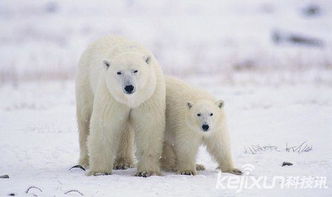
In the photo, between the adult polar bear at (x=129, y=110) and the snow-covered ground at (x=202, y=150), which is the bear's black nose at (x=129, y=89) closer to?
the adult polar bear at (x=129, y=110)

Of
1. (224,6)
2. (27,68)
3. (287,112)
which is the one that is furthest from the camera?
(224,6)

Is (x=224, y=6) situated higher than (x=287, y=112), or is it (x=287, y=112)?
(x=224, y=6)

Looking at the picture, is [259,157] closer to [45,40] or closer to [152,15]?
[45,40]

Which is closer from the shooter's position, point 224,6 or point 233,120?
point 233,120

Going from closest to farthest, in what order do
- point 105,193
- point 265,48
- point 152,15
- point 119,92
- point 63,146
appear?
1. point 105,193
2. point 119,92
3. point 63,146
4. point 265,48
5. point 152,15

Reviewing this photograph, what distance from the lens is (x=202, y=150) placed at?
303 inches

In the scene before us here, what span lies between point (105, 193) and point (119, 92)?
1.15m

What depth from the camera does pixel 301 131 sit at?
7719 millimetres

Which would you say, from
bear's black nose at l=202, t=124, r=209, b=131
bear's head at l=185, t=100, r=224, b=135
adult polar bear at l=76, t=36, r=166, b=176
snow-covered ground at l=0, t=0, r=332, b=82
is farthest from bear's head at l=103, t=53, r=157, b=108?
snow-covered ground at l=0, t=0, r=332, b=82

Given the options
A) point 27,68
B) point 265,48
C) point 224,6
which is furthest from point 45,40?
point 224,6

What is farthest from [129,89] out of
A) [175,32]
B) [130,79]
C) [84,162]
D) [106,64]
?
[175,32]

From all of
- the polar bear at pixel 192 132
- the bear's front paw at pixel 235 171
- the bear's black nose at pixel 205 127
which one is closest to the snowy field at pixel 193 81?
the bear's front paw at pixel 235 171

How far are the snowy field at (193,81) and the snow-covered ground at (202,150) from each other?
2cm

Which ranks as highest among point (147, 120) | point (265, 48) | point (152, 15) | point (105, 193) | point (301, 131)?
point (152, 15)
